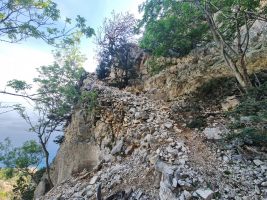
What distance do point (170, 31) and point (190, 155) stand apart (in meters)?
7.40

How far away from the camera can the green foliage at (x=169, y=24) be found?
11.4m

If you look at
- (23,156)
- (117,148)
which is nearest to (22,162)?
(23,156)

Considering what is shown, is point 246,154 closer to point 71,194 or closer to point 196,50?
point 71,194

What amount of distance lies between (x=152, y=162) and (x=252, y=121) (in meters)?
3.57

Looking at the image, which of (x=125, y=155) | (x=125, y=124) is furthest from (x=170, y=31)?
(x=125, y=155)

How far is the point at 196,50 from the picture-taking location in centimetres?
1764

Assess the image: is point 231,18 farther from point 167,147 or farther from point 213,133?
point 167,147

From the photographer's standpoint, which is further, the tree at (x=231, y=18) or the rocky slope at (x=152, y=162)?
the tree at (x=231, y=18)

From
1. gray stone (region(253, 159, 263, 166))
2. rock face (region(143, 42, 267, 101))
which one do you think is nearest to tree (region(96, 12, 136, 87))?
rock face (region(143, 42, 267, 101))

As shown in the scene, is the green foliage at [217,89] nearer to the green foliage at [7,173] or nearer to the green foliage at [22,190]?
the green foliage at [7,173]

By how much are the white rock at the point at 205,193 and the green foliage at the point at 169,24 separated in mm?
8549

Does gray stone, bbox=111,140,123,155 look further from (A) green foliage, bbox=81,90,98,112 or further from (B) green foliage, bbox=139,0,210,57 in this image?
(B) green foliage, bbox=139,0,210,57

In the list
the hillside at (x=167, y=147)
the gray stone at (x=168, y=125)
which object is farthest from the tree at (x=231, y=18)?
the gray stone at (x=168, y=125)

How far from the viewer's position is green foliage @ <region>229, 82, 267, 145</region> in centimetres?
707
